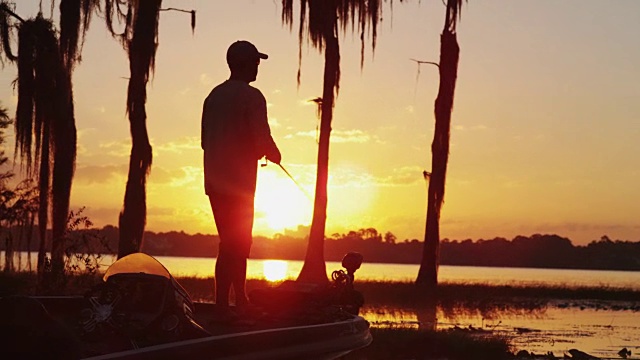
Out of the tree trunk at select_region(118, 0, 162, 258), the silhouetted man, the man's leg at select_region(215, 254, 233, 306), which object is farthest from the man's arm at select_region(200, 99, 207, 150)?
the tree trunk at select_region(118, 0, 162, 258)

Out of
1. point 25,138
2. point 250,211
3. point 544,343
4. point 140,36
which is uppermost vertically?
point 140,36

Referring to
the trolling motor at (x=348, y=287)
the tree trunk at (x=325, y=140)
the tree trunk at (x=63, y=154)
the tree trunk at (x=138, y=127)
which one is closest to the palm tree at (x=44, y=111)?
the tree trunk at (x=63, y=154)

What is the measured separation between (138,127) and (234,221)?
17.9 m

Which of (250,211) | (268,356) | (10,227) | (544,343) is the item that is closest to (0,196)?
(10,227)

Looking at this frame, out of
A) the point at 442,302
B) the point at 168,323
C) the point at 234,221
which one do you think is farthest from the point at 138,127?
the point at 168,323

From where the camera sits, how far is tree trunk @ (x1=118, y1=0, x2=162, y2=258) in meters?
23.6

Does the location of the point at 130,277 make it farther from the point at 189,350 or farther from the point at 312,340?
the point at 189,350

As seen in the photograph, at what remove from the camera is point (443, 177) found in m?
32.9

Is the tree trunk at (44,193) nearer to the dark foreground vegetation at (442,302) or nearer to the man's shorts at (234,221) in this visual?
the dark foreground vegetation at (442,302)

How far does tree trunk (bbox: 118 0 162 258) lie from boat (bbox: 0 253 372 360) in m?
16.3

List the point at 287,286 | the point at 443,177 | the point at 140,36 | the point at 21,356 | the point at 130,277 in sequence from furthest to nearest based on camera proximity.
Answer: the point at 443,177, the point at 140,36, the point at 287,286, the point at 130,277, the point at 21,356

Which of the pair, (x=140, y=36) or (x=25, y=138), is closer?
(x=25, y=138)

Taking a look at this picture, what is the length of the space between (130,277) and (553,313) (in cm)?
2212

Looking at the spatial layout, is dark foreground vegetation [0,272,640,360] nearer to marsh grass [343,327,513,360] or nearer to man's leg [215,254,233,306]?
marsh grass [343,327,513,360]
